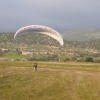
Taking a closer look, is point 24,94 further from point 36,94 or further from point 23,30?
point 23,30

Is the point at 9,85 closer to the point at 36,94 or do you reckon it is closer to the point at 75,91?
the point at 36,94

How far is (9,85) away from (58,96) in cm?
594

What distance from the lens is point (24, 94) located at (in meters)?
20.4

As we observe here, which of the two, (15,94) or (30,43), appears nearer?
(15,94)

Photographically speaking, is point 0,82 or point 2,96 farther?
point 0,82

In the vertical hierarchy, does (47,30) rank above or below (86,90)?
above

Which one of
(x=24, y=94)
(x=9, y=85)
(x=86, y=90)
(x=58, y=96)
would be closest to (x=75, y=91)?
(x=86, y=90)

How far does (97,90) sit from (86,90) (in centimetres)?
110

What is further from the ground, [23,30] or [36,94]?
[23,30]

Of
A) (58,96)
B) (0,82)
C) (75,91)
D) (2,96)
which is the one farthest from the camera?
(0,82)

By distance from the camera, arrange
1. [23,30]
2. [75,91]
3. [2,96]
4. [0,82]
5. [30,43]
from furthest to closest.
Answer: [30,43] → [23,30] → [0,82] → [75,91] → [2,96]

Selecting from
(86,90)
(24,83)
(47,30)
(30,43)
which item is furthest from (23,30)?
(30,43)

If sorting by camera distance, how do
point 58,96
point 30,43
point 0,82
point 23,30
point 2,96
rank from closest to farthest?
point 2,96 → point 58,96 → point 0,82 → point 23,30 → point 30,43

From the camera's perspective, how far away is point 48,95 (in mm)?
20453
